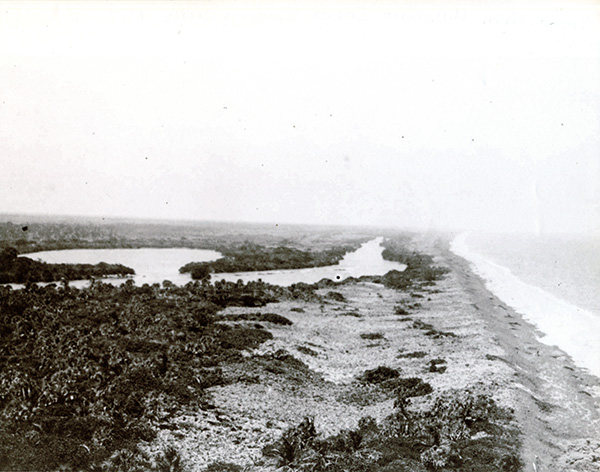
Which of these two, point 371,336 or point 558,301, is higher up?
point 371,336

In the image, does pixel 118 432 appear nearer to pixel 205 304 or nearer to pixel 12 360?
pixel 12 360

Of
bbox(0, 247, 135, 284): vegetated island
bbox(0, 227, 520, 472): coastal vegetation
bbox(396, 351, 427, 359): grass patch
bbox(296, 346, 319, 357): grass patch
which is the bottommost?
bbox(396, 351, 427, 359): grass patch

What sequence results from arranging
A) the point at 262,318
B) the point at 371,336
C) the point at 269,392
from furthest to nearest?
1. the point at 262,318
2. the point at 371,336
3. the point at 269,392

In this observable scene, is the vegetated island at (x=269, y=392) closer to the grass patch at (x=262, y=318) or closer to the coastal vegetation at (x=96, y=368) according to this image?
the coastal vegetation at (x=96, y=368)

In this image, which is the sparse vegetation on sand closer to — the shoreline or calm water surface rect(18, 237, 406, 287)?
the shoreline

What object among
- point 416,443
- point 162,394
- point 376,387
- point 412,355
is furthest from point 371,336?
point 162,394

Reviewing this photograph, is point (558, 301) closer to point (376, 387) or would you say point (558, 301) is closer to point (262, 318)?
point (262, 318)

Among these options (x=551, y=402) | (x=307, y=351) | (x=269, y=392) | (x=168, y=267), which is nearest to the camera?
(x=269, y=392)

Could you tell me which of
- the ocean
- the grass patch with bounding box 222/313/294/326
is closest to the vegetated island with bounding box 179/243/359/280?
the grass patch with bounding box 222/313/294/326
